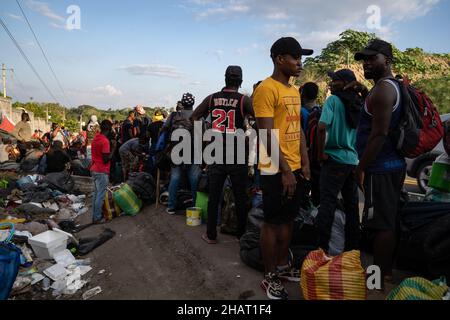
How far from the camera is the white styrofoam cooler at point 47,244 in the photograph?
443 cm

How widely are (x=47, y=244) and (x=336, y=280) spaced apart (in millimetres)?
3713

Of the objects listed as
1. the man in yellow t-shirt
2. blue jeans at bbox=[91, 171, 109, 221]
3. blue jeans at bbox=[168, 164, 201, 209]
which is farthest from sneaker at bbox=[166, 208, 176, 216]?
the man in yellow t-shirt

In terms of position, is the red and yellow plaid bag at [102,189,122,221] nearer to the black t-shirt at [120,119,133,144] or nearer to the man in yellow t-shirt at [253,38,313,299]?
the black t-shirt at [120,119,133,144]

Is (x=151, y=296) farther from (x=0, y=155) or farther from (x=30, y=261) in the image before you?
(x=0, y=155)

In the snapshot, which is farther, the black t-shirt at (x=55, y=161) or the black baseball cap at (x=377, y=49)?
the black t-shirt at (x=55, y=161)

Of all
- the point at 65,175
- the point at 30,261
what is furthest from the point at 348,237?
the point at 65,175

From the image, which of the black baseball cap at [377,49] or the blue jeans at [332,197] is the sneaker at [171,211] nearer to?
the blue jeans at [332,197]

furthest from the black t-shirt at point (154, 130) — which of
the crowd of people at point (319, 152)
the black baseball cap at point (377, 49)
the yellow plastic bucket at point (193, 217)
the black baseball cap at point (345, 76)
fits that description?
the black baseball cap at point (377, 49)

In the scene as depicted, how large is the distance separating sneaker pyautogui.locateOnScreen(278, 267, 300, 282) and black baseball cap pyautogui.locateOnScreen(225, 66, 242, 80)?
235 cm

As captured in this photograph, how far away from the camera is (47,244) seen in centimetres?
439

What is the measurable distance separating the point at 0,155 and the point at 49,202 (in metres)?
5.34

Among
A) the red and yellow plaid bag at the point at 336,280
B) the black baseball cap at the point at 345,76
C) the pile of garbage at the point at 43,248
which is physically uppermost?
the black baseball cap at the point at 345,76

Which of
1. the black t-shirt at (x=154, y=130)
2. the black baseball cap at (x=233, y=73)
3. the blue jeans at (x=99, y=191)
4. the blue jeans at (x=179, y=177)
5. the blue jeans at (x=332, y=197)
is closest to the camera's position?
the blue jeans at (x=332, y=197)
